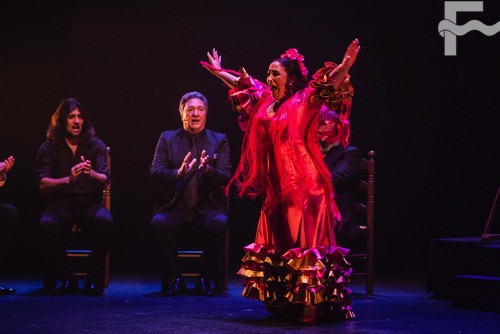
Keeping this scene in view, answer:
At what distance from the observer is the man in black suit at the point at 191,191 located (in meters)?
5.38

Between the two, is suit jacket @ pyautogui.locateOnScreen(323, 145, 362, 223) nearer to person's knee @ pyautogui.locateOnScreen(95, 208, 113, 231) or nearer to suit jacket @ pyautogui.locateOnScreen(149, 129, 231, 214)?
suit jacket @ pyautogui.locateOnScreen(149, 129, 231, 214)

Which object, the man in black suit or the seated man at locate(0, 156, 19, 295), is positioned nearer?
the seated man at locate(0, 156, 19, 295)

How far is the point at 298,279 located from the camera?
410 centimetres

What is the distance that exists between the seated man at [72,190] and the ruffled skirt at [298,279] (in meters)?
1.34

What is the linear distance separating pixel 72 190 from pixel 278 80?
186cm

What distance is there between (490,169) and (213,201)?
2245 mm

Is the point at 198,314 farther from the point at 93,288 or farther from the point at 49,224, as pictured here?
the point at 49,224

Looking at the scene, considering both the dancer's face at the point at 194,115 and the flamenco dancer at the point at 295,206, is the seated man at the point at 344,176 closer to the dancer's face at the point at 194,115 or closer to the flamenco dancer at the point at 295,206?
the dancer's face at the point at 194,115

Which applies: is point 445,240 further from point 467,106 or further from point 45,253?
point 45,253

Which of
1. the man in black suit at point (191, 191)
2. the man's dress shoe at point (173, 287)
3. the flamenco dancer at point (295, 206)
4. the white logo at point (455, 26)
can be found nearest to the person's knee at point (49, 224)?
the man in black suit at point (191, 191)

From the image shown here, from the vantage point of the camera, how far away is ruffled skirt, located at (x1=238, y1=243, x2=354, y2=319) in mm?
4090

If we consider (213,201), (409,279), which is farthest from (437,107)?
(213,201)

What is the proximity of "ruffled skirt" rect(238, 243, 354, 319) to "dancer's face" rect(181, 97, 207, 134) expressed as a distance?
1.53 m

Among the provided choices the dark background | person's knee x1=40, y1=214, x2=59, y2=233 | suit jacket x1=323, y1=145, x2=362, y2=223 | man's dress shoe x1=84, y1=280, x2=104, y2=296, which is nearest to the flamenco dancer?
suit jacket x1=323, y1=145, x2=362, y2=223
